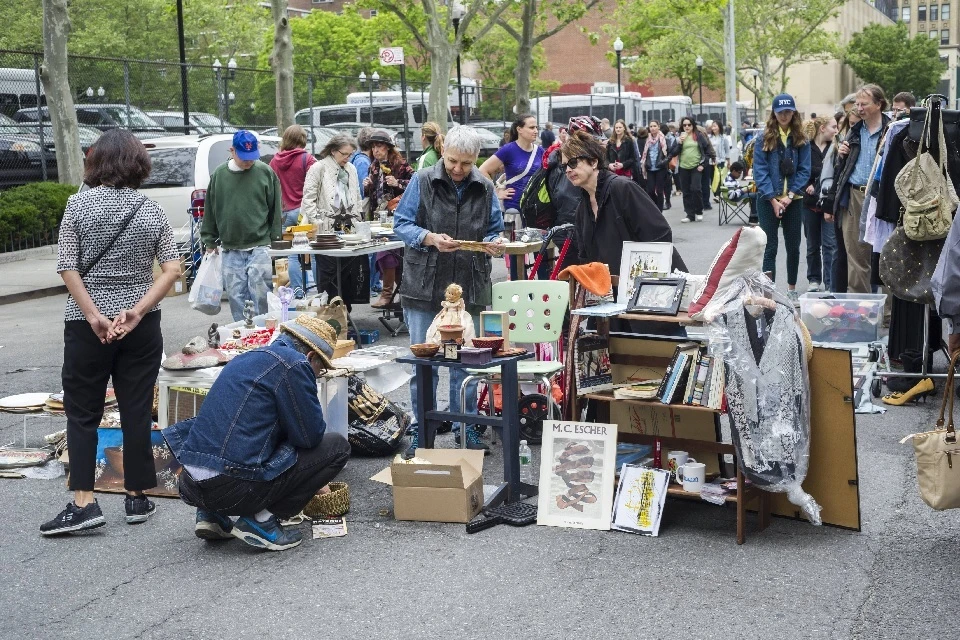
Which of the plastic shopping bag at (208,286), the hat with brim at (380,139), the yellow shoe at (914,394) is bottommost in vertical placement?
the yellow shoe at (914,394)

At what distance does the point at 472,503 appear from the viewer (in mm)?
6109

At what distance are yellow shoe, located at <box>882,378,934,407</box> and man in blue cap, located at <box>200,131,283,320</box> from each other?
17.5ft

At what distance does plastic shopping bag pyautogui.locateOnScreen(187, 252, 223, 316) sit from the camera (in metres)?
10.3

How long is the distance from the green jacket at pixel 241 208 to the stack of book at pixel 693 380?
17.2 feet

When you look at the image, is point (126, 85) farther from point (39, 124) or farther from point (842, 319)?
point (842, 319)

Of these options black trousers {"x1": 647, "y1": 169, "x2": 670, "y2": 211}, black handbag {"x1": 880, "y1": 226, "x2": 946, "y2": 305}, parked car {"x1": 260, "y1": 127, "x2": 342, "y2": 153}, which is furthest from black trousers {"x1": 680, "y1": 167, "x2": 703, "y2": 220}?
black handbag {"x1": 880, "y1": 226, "x2": 946, "y2": 305}

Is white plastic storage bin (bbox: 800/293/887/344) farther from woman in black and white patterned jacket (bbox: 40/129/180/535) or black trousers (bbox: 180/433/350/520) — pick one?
woman in black and white patterned jacket (bbox: 40/129/180/535)

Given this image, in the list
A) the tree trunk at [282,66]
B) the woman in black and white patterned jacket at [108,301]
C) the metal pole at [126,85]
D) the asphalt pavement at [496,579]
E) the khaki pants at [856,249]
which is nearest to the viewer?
the asphalt pavement at [496,579]

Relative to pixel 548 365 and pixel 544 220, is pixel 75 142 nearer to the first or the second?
pixel 544 220

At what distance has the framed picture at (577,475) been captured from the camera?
5.97 metres

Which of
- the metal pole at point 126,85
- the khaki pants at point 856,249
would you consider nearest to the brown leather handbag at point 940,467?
the khaki pants at point 856,249

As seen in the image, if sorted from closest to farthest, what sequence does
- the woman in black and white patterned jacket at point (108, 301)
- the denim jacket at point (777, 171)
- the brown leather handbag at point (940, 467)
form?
the brown leather handbag at point (940, 467)
the woman in black and white patterned jacket at point (108, 301)
the denim jacket at point (777, 171)

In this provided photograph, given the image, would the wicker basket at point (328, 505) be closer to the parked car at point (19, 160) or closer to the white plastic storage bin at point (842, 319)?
the white plastic storage bin at point (842, 319)

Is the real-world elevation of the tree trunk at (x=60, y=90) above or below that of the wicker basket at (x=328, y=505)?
above
